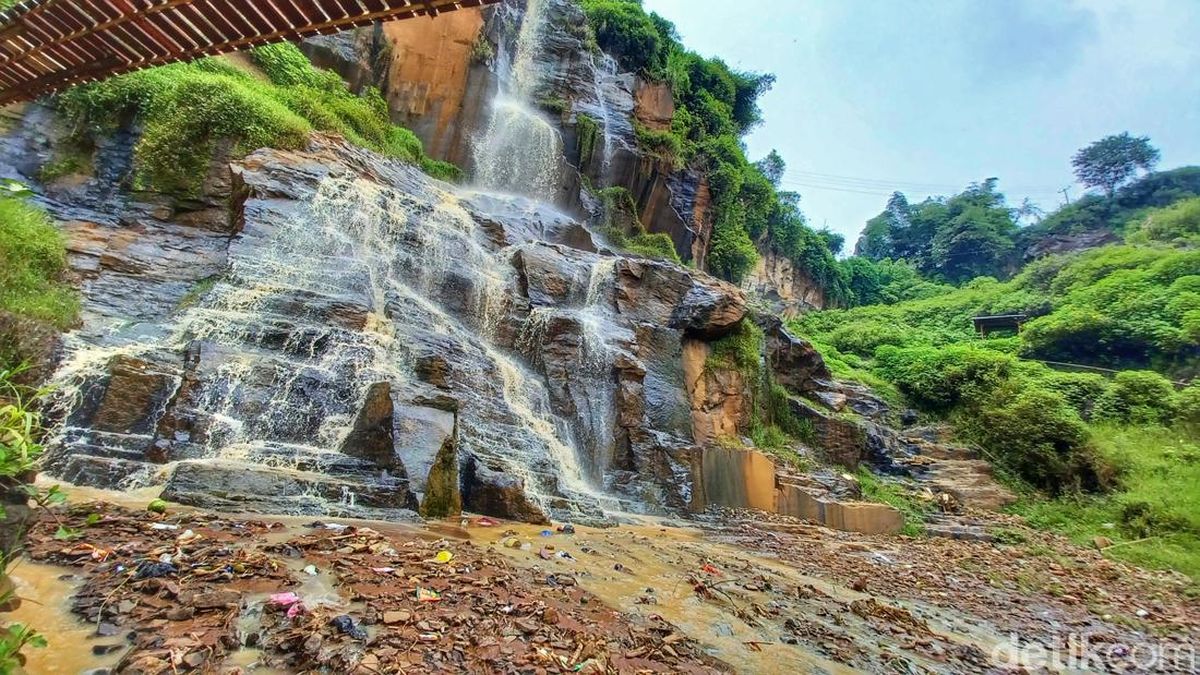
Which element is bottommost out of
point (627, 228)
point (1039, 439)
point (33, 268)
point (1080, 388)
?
point (1039, 439)

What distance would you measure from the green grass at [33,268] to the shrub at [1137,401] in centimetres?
2613

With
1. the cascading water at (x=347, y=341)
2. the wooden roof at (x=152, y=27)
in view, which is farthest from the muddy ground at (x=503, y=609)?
the wooden roof at (x=152, y=27)

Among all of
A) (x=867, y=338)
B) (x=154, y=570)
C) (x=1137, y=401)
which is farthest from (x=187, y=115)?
(x=867, y=338)

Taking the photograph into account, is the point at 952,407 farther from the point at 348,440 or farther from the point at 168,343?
the point at 168,343

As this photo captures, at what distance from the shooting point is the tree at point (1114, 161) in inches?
2309

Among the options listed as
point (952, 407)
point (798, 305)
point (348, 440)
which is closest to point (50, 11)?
point (348, 440)

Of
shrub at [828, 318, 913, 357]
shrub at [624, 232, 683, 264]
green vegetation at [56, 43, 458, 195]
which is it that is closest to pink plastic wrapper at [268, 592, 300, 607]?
green vegetation at [56, 43, 458, 195]

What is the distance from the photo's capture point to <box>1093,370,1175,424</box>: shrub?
17325 millimetres

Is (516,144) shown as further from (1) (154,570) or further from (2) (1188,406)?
(2) (1188,406)

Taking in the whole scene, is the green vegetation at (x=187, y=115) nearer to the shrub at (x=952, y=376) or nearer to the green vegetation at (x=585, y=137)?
the green vegetation at (x=585, y=137)

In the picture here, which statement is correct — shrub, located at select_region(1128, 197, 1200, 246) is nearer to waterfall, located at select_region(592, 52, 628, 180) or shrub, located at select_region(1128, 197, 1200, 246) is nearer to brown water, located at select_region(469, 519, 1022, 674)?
waterfall, located at select_region(592, 52, 628, 180)

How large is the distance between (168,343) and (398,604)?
6.84 meters

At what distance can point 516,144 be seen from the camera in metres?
20.9

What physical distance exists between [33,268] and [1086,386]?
90.2 ft
